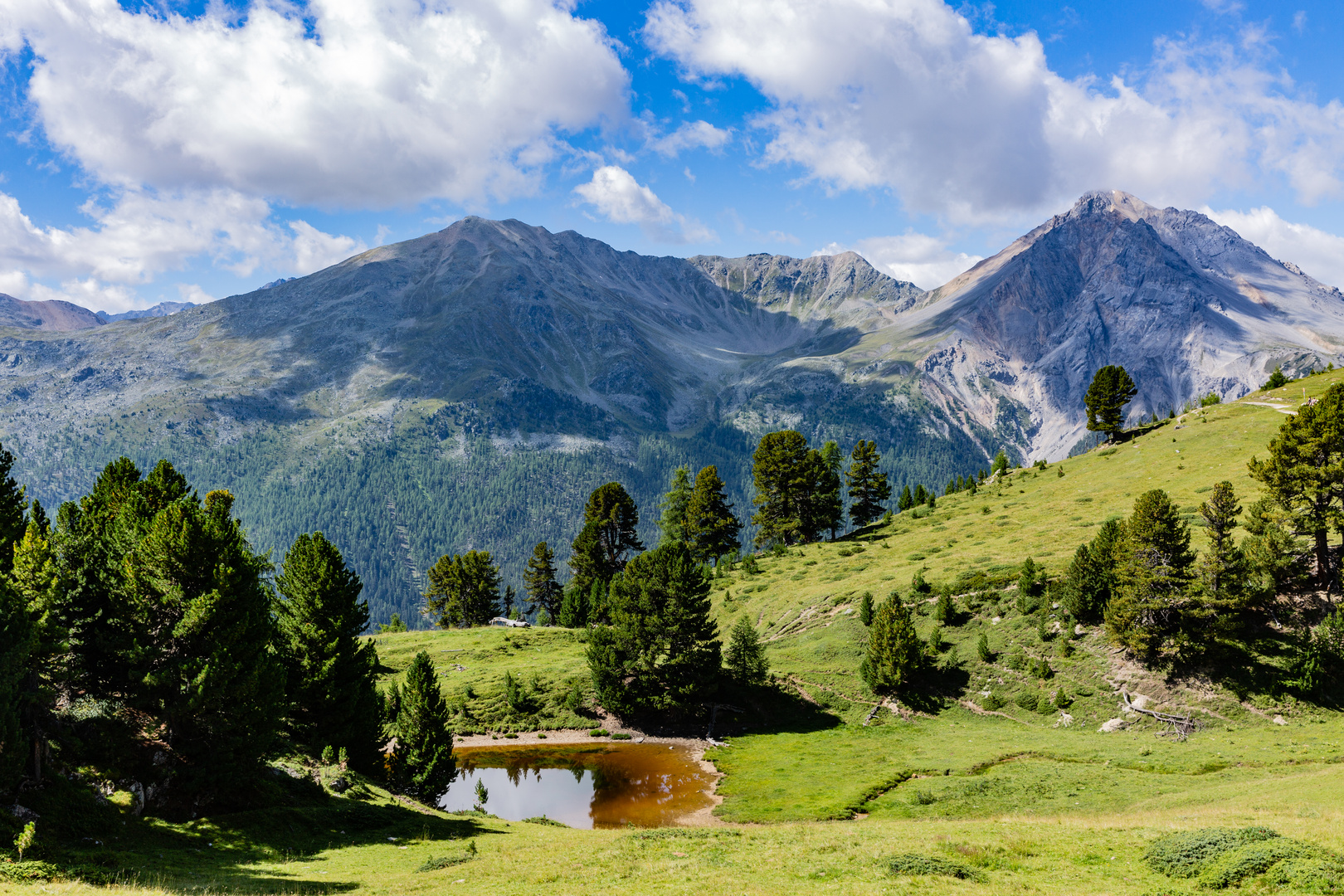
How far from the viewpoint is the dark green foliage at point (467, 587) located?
4412 inches

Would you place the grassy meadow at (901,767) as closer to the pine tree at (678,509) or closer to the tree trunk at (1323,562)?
the tree trunk at (1323,562)

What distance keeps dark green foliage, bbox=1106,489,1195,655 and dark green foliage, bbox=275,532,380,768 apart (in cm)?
5211

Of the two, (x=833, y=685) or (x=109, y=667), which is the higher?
(x=109, y=667)

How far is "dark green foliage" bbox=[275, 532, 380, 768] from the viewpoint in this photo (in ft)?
135

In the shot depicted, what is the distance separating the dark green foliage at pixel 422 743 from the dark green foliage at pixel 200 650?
350 inches

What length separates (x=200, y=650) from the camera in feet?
105

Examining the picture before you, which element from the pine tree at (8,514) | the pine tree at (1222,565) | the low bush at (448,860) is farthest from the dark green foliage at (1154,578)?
the pine tree at (8,514)

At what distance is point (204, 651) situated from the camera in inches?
1258

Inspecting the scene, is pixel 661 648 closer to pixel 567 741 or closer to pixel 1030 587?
pixel 567 741

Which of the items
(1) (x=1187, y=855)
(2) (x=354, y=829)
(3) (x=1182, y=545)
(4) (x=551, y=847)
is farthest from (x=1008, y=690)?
(2) (x=354, y=829)

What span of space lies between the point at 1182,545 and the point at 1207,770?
16.5m

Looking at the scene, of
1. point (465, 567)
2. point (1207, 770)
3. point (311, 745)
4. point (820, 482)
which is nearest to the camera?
point (1207, 770)

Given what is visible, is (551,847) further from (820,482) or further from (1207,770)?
(820,482)

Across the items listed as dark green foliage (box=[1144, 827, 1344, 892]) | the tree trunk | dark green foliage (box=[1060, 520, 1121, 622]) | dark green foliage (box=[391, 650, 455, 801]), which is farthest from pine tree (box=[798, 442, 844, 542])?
dark green foliage (box=[1144, 827, 1344, 892])
